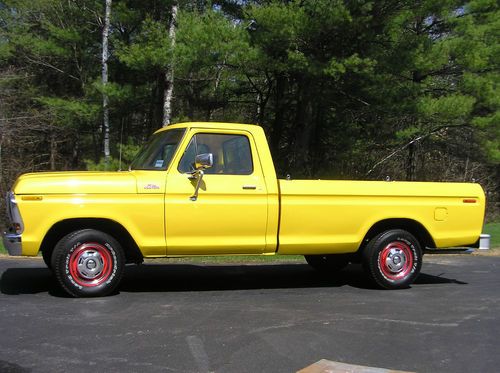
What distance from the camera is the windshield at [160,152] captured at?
738 centimetres

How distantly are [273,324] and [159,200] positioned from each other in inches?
82.3

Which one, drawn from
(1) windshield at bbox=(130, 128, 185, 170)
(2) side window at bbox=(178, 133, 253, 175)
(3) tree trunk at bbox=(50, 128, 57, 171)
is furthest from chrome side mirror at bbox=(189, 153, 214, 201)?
(3) tree trunk at bbox=(50, 128, 57, 171)

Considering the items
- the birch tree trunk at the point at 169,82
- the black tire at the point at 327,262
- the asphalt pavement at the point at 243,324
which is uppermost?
the birch tree trunk at the point at 169,82

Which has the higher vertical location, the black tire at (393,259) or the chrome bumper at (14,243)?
the chrome bumper at (14,243)

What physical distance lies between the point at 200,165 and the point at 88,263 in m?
1.79

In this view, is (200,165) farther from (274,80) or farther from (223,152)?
(274,80)

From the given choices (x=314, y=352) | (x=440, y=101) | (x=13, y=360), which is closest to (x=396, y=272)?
A: (x=314, y=352)

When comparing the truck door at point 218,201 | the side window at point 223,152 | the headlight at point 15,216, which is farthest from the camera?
the side window at point 223,152

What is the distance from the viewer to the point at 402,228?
27.2 feet

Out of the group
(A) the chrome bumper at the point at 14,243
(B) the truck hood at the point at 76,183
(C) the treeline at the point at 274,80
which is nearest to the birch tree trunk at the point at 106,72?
(C) the treeline at the point at 274,80

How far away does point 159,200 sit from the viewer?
706 cm

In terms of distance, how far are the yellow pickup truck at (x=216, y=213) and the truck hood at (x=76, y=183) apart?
1cm

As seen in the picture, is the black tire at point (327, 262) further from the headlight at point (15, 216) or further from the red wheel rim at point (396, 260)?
the headlight at point (15, 216)

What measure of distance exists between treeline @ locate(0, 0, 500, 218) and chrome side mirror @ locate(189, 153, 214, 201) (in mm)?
10792
